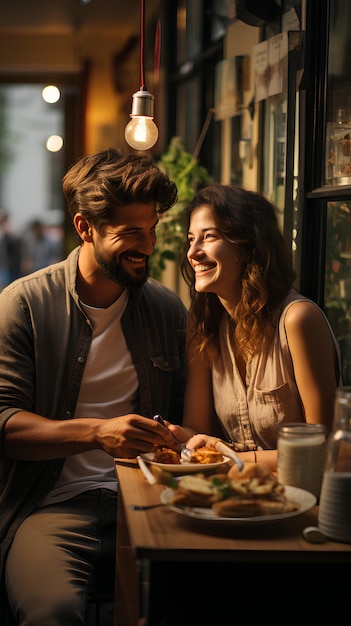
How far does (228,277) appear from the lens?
2387 mm

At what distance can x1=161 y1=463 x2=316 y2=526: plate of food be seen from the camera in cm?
158

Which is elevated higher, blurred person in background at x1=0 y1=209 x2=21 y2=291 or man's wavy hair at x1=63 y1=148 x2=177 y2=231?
man's wavy hair at x1=63 y1=148 x2=177 y2=231

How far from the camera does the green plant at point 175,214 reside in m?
4.16

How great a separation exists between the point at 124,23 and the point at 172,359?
6.59 meters

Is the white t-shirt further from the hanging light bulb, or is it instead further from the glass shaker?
the glass shaker

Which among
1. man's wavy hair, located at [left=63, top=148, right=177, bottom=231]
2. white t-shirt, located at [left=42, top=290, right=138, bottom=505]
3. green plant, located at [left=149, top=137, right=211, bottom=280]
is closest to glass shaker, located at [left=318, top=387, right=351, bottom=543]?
white t-shirt, located at [left=42, top=290, right=138, bottom=505]

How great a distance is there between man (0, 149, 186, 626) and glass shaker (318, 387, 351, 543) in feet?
2.34

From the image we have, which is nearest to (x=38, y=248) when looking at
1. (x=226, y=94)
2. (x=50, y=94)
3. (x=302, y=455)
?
(x=50, y=94)

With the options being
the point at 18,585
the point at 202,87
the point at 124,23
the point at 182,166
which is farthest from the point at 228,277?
the point at 124,23

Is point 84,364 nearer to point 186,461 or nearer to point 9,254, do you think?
point 186,461

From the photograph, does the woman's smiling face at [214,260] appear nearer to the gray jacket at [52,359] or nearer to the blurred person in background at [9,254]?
the gray jacket at [52,359]

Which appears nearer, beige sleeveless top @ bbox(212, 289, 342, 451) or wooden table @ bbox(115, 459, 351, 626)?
wooden table @ bbox(115, 459, 351, 626)

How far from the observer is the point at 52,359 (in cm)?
248

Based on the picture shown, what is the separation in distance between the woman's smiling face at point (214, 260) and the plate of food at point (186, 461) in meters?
0.50
